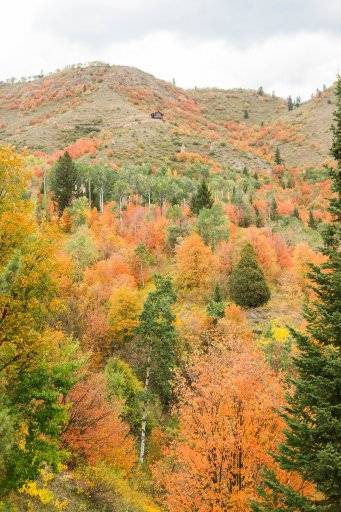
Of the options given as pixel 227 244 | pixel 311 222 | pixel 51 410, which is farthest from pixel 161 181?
pixel 51 410

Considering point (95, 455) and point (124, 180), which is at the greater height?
point (124, 180)

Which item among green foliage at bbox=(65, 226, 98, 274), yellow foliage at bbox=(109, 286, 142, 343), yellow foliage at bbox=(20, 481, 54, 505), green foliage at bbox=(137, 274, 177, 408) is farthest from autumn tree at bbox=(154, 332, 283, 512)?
green foliage at bbox=(65, 226, 98, 274)

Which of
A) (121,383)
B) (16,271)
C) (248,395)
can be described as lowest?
(121,383)

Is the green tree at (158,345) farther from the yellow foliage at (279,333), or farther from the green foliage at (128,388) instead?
the yellow foliage at (279,333)

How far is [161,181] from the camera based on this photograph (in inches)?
3836

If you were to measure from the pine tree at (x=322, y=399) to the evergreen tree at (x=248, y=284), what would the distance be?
4222cm

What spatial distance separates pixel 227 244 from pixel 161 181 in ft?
120

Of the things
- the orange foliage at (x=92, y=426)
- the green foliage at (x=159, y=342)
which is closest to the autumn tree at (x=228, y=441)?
the orange foliage at (x=92, y=426)

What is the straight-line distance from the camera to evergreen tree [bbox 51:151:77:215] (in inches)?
3460

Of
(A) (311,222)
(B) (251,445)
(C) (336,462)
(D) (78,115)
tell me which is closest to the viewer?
(C) (336,462)

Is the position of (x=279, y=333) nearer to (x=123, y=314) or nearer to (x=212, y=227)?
(x=123, y=314)

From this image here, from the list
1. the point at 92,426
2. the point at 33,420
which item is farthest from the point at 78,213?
the point at 33,420

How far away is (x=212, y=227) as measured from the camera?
70938 millimetres

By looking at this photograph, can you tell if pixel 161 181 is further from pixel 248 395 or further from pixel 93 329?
pixel 248 395
